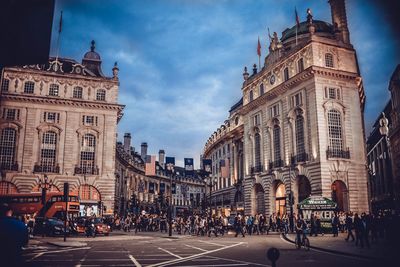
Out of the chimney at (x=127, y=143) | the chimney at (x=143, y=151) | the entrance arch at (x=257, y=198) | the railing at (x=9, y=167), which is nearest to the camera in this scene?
the railing at (x=9, y=167)

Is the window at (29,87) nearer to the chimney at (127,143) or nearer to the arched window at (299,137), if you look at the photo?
the chimney at (127,143)

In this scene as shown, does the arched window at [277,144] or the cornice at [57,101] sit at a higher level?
the cornice at [57,101]

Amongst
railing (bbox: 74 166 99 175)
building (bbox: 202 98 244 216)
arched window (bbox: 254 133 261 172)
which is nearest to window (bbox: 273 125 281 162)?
arched window (bbox: 254 133 261 172)

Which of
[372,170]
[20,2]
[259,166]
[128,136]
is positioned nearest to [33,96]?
[259,166]

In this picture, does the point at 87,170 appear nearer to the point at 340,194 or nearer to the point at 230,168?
the point at 230,168

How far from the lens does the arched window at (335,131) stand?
38031mm

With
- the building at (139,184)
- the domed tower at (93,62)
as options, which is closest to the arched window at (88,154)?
the building at (139,184)

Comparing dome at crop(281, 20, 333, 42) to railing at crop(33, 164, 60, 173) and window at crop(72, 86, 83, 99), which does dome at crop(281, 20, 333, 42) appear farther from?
railing at crop(33, 164, 60, 173)

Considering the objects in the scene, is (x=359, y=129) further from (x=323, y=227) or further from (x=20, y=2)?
(x=20, y=2)

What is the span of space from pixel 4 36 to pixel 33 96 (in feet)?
160

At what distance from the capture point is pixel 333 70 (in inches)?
1551

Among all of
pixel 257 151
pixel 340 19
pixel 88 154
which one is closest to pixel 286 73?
pixel 340 19

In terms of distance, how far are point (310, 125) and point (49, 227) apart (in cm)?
2842

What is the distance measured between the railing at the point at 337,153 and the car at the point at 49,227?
27063 millimetres
